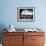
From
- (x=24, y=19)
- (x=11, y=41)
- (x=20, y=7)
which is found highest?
(x=20, y=7)

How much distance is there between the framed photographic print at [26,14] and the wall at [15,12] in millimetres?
102

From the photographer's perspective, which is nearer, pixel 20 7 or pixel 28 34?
pixel 28 34

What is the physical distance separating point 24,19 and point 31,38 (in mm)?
813

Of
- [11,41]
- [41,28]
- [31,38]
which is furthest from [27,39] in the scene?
[41,28]

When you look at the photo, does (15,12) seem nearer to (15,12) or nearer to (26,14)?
(15,12)

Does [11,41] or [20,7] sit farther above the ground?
[20,7]

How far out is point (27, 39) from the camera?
394 centimetres

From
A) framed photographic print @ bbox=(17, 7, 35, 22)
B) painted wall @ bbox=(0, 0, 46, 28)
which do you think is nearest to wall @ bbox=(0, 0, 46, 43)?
painted wall @ bbox=(0, 0, 46, 28)

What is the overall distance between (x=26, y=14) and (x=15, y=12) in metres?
0.38

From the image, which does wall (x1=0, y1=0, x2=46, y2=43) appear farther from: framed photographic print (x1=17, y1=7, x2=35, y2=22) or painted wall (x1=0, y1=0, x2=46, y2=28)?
framed photographic print (x1=17, y1=7, x2=35, y2=22)

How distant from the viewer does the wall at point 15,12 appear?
14.5ft

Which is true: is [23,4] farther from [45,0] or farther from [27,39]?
[27,39]

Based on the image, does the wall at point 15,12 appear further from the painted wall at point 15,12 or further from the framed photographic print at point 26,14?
the framed photographic print at point 26,14

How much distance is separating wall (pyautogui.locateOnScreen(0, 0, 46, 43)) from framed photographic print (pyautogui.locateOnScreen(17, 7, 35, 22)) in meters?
0.10
